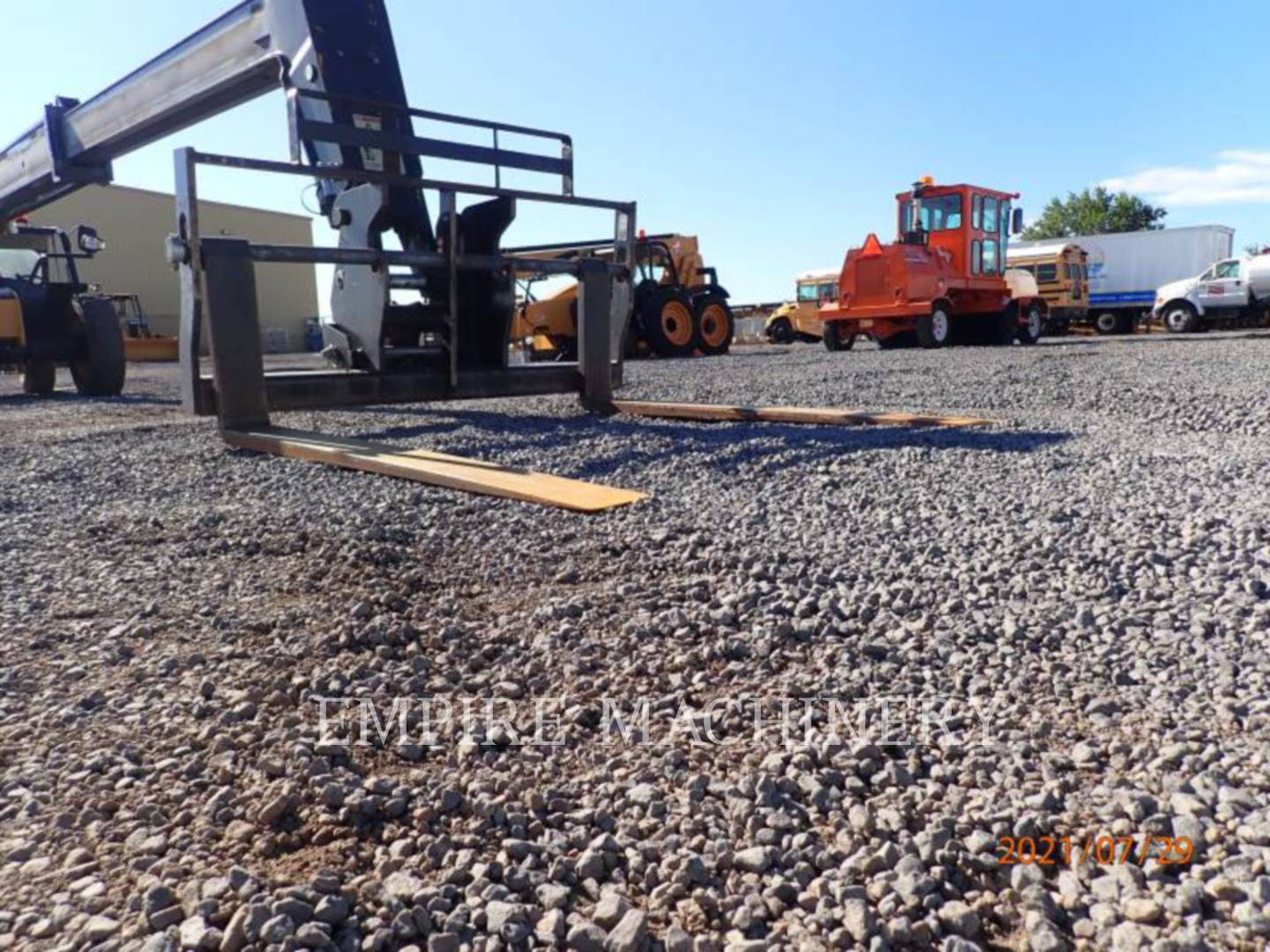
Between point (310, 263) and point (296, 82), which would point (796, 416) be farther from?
point (296, 82)

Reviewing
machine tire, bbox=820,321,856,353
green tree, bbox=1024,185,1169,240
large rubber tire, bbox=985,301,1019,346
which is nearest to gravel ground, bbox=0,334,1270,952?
machine tire, bbox=820,321,856,353

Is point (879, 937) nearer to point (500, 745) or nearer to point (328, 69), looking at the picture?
point (500, 745)

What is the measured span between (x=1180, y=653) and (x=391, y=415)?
6.57 m

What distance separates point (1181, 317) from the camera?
2188 cm

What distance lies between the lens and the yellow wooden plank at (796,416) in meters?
5.68

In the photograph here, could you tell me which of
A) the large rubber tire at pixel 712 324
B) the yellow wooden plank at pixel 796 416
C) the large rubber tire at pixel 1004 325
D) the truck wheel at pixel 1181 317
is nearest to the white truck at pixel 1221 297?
the truck wheel at pixel 1181 317

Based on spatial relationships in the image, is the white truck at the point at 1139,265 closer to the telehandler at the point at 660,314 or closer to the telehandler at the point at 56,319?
the telehandler at the point at 660,314

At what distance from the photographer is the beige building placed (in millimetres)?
32938

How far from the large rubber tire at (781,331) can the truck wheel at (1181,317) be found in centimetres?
1044

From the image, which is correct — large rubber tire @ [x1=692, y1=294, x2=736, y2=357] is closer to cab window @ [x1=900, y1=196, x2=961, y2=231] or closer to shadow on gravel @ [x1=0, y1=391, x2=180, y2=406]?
cab window @ [x1=900, y1=196, x2=961, y2=231]

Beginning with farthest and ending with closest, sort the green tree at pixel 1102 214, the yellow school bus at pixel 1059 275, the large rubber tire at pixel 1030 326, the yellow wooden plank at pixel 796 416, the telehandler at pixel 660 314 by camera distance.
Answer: the green tree at pixel 1102 214 → the yellow school bus at pixel 1059 275 → the large rubber tire at pixel 1030 326 → the telehandler at pixel 660 314 → the yellow wooden plank at pixel 796 416
